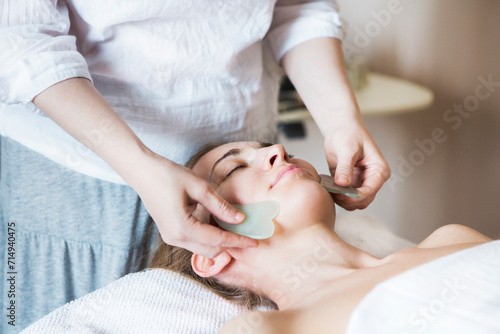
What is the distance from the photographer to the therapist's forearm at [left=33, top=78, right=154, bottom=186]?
2.48 ft

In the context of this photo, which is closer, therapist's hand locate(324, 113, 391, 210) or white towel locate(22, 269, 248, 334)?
white towel locate(22, 269, 248, 334)

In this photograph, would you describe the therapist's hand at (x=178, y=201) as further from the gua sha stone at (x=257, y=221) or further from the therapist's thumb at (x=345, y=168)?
the therapist's thumb at (x=345, y=168)

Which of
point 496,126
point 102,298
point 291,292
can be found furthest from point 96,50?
point 496,126

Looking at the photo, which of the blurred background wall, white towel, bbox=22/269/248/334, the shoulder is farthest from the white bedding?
the blurred background wall

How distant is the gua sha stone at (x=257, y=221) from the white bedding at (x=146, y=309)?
0.17 metres

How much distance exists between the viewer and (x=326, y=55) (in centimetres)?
114

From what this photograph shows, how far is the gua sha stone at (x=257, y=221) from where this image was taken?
32.6 inches

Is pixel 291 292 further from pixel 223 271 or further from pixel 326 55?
pixel 326 55

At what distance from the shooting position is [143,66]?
0.95 m

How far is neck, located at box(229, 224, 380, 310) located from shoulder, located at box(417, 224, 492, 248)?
0.12 m

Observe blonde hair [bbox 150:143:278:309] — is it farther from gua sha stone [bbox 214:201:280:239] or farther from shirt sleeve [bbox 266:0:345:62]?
shirt sleeve [bbox 266:0:345:62]

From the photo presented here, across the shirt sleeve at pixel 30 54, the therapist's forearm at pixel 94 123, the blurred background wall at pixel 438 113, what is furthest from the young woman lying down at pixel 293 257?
the blurred background wall at pixel 438 113

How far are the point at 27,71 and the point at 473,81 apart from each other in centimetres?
201

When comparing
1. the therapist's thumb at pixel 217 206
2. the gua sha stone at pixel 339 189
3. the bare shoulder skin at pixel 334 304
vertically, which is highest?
the therapist's thumb at pixel 217 206
